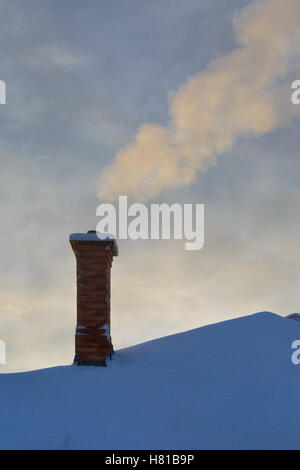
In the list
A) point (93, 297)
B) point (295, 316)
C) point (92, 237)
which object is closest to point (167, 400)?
point (93, 297)

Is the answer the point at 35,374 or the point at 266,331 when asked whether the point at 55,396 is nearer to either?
the point at 35,374

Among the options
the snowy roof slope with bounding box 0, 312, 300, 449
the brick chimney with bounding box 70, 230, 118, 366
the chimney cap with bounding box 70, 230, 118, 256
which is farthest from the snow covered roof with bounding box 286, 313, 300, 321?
the chimney cap with bounding box 70, 230, 118, 256

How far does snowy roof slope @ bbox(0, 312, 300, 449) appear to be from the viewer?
6.30 metres

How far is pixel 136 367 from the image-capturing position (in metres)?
7.87

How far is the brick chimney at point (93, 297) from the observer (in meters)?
7.86

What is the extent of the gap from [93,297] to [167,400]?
205 cm

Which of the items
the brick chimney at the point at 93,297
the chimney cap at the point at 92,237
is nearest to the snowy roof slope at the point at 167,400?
the brick chimney at the point at 93,297

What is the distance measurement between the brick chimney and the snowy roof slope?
28cm

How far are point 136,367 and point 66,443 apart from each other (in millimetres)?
2012

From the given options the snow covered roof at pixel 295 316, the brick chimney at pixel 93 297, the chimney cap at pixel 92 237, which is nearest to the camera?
the brick chimney at pixel 93 297

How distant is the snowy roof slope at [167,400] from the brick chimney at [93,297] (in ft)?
0.91

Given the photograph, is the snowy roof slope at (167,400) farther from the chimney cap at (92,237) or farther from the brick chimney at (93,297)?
the chimney cap at (92,237)

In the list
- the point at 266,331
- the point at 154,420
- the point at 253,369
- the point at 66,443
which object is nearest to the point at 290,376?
the point at 253,369
